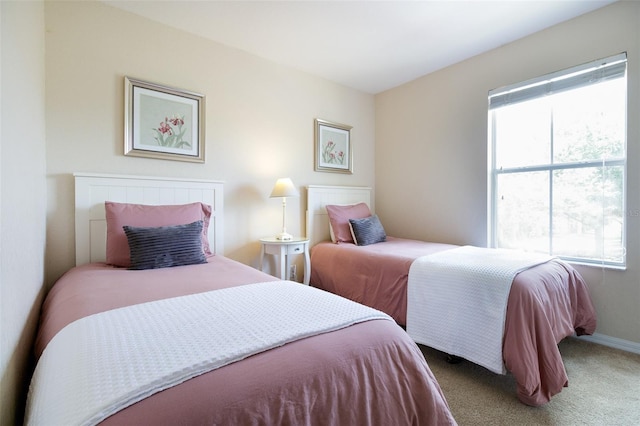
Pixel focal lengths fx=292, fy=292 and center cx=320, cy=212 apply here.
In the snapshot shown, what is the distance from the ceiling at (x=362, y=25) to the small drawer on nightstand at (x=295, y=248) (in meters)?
1.84

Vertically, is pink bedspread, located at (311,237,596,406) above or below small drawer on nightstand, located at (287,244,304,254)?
below

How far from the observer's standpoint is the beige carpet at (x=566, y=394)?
144 centimetres

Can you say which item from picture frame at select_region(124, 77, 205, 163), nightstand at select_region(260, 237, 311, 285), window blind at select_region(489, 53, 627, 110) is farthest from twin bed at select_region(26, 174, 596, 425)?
window blind at select_region(489, 53, 627, 110)

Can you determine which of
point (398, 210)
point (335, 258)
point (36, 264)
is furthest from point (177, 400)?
point (398, 210)

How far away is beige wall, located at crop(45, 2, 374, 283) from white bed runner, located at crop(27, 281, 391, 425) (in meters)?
1.56

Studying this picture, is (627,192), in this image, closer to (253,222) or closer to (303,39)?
(303,39)

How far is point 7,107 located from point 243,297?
3.46 ft

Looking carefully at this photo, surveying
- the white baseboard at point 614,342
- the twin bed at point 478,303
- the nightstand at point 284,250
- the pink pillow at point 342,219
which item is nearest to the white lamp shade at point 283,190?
the nightstand at point 284,250

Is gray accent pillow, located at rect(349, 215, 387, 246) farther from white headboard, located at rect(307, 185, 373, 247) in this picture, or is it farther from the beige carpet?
the beige carpet

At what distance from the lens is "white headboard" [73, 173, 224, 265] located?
6.62 ft

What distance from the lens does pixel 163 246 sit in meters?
1.81

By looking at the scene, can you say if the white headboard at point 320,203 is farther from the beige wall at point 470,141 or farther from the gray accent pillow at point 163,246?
the gray accent pillow at point 163,246

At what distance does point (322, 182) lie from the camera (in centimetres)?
340

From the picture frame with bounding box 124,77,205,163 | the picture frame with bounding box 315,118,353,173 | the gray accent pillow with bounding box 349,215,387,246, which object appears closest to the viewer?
the picture frame with bounding box 124,77,205,163
